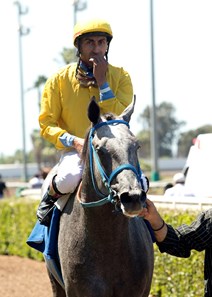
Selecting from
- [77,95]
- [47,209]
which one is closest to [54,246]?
[47,209]

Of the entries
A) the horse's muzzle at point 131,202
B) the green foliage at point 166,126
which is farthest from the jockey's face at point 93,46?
the green foliage at point 166,126

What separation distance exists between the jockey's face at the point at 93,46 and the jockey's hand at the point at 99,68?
1.5 inches

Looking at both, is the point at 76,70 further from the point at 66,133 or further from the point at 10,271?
the point at 10,271

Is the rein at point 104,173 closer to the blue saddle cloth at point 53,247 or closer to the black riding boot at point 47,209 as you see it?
the blue saddle cloth at point 53,247

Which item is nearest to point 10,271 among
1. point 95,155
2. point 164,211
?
Answer: point 164,211

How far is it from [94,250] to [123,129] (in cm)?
94

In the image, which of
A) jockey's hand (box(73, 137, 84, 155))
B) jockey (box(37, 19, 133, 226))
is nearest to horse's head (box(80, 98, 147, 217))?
jockey's hand (box(73, 137, 84, 155))

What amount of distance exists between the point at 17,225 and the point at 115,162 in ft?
35.8

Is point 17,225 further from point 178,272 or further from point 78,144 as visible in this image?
point 78,144

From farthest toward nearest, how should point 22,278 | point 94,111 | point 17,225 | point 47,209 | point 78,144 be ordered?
1. point 17,225
2. point 22,278
3. point 47,209
4. point 78,144
5. point 94,111

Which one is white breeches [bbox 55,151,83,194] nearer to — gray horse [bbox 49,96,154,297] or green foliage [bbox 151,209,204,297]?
gray horse [bbox 49,96,154,297]

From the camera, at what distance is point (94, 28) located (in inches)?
250

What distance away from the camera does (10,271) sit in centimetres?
1370

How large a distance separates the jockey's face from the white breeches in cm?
84
